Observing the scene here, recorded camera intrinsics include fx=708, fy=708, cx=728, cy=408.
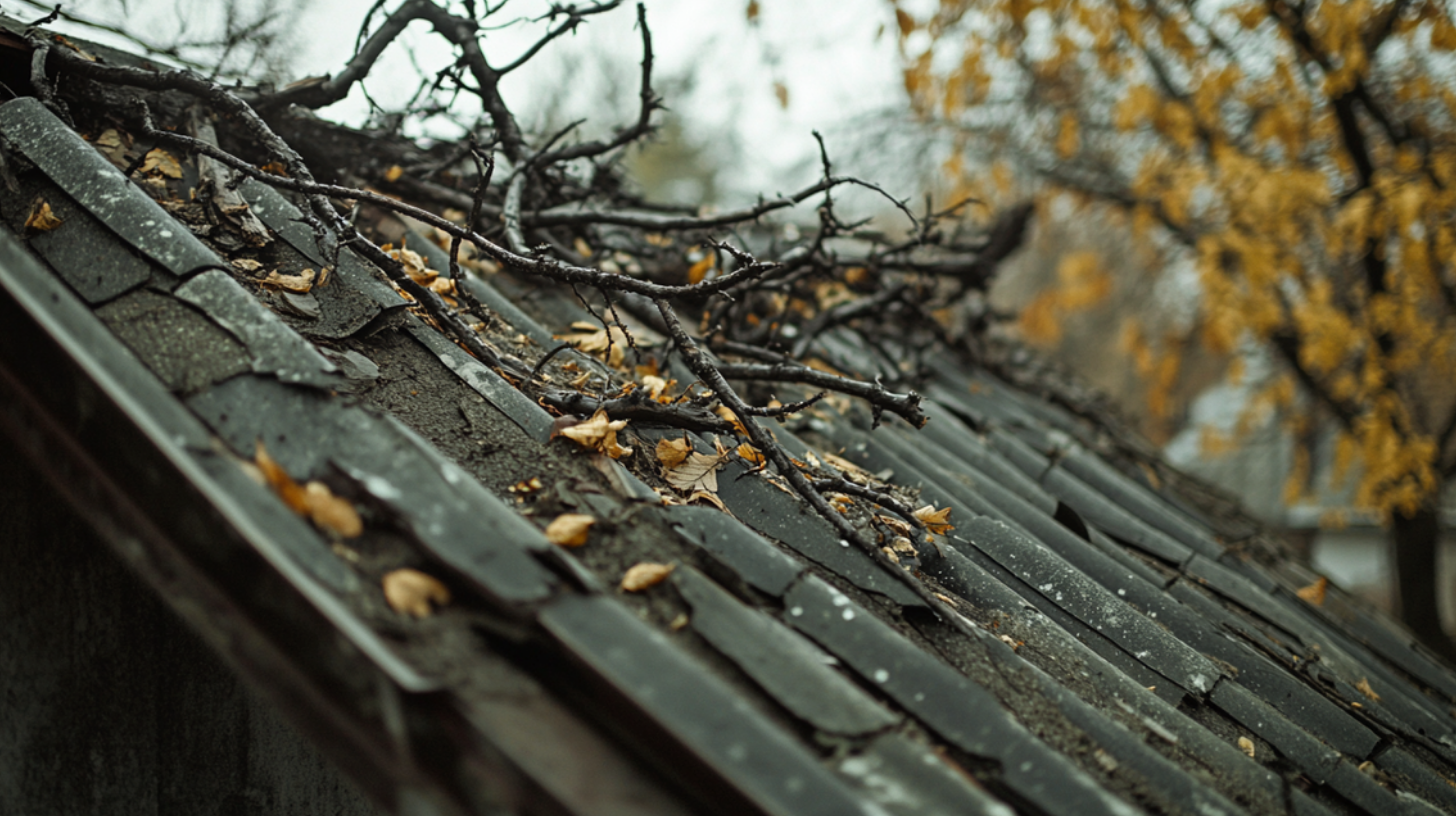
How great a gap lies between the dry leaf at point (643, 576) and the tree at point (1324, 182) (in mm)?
4515

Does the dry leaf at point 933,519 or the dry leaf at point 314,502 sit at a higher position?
the dry leaf at point 933,519

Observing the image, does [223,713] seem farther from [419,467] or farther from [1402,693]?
[1402,693]

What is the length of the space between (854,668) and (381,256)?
1256mm

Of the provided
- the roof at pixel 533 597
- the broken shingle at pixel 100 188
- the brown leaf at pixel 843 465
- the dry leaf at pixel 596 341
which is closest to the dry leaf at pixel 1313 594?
the roof at pixel 533 597

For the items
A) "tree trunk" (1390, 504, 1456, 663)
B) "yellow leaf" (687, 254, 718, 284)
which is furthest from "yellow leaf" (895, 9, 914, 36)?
"tree trunk" (1390, 504, 1456, 663)

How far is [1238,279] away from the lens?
23.0 feet

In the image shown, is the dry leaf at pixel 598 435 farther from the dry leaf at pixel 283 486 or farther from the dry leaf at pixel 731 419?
the dry leaf at pixel 283 486

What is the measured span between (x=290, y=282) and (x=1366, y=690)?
3.01 m

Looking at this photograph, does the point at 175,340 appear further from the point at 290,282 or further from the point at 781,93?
the point at 781,93

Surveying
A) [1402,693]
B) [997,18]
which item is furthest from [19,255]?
[997,18]

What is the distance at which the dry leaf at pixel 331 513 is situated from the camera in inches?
36.1

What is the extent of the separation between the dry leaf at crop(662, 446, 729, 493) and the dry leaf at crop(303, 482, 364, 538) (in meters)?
0.64

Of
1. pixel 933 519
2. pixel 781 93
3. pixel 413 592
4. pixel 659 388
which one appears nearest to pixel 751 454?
pixel 659 388

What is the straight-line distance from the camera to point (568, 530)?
3.60 ft
